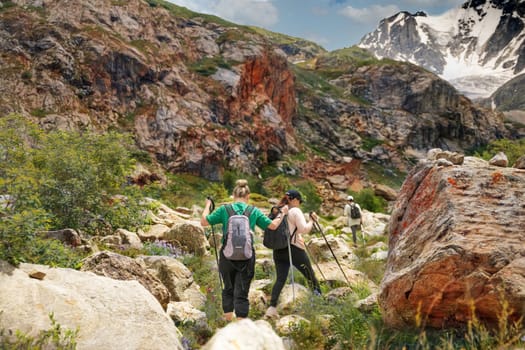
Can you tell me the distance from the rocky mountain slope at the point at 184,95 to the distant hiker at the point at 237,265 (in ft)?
116

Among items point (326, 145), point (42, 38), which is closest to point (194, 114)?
point (42, 38)

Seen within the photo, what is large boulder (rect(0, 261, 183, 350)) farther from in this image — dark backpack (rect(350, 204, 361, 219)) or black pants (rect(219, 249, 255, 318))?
dark backpack (rect(350, 204, 361, 219))

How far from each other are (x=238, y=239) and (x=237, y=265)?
44 cm

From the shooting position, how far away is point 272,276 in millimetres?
8516

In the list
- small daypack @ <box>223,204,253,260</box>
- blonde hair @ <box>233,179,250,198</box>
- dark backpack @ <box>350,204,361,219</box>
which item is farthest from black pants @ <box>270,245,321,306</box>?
dark backpack @ <box>350,204,361,219</box>

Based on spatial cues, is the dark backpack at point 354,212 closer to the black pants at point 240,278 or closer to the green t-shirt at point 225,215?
the green t-shirt at point 225,215

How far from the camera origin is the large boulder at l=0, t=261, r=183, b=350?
3.46m

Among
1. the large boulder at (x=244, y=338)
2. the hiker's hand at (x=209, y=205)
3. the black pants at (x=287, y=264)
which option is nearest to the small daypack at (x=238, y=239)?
the hiker's hand at (x=209, y=205)

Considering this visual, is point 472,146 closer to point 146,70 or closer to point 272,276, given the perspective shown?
point 146,70

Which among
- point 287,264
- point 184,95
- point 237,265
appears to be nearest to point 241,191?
point 237,265

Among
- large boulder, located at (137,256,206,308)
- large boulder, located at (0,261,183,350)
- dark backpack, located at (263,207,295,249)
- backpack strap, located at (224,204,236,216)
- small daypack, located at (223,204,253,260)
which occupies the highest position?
backpack strap, located at (224,204,236,216)

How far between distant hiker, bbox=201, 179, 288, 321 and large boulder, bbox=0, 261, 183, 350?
134 centimetres

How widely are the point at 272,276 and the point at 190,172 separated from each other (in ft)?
125

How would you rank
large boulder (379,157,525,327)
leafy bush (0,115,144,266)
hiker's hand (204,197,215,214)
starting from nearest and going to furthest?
large boulder (379,157,525,327)
leafy bush (0,115,144,266)
hiker's hand (204,197,215,214)
